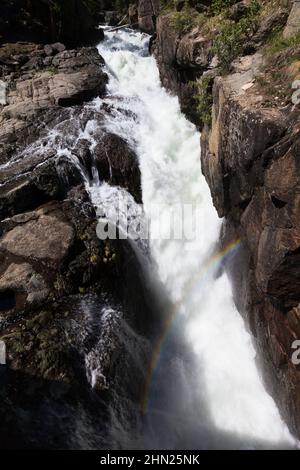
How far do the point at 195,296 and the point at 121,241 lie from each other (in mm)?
2934

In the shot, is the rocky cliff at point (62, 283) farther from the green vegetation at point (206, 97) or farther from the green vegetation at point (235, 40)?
the green vegetation at point (235, 40)

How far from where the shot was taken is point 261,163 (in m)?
6.79

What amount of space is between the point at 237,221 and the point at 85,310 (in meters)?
4.26

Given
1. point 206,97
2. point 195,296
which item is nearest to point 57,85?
point 206,97

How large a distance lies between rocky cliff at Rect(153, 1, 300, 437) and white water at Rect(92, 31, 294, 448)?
2.45 ft

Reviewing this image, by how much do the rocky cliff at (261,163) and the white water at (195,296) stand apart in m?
0.75

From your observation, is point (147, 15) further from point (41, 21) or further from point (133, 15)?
point (41, 21)

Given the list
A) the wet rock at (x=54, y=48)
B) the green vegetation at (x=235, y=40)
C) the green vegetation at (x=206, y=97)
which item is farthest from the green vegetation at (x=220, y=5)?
the wet rock at (x=54, y=48)

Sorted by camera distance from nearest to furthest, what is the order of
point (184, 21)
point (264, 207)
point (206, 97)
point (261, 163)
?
point (261, 163), point (264, 207), point (206, 97), point (184, 21)

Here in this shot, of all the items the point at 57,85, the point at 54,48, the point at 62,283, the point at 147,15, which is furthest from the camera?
the point at 147,15

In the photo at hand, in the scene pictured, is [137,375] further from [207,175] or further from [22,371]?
[207,175]

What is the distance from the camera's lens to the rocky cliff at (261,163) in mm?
6289

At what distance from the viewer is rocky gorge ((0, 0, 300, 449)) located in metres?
6.39

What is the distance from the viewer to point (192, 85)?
12430mm
